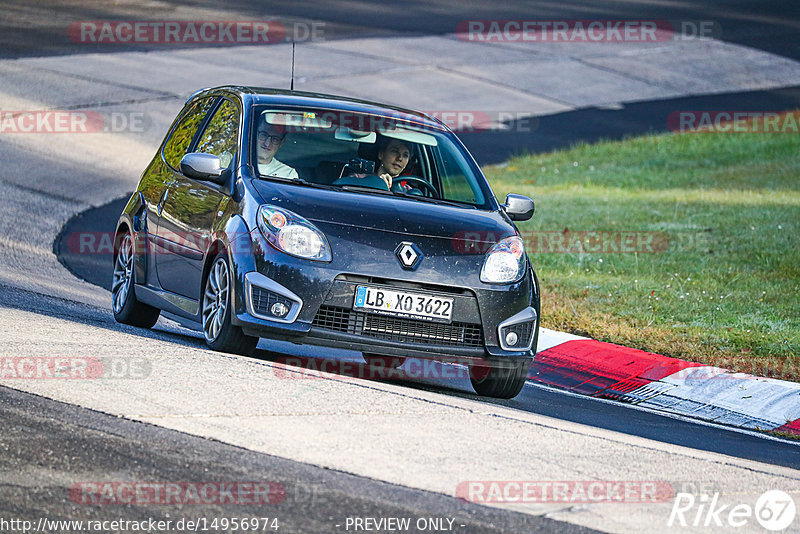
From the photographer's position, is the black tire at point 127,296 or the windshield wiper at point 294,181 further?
the black tire at point 127,296

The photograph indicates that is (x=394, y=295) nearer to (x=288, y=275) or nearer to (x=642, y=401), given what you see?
(x=288, y=275)

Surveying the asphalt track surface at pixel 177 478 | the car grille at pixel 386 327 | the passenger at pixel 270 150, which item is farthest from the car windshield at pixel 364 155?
the asphalt track surface at pixel 177 478

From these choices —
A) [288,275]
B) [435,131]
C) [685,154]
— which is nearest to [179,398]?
[288,275]

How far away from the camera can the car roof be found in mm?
8891

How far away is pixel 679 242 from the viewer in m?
14.9

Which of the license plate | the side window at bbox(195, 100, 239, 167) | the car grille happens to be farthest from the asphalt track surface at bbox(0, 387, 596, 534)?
the side window at bbox(195, 100, 239, 167)

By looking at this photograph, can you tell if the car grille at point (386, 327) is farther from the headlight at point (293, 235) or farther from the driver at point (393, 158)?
the driver at point (393, 158)

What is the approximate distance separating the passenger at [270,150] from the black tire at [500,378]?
1.67 meters

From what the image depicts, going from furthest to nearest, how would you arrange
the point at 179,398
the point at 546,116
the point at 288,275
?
the point at 546,116 < the point at 288,275 < the point at 179,398

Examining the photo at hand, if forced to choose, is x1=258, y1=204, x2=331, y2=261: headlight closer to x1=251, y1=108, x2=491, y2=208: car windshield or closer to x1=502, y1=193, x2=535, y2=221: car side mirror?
x1=251, y1=108, x2=491, y2=208: car windshield

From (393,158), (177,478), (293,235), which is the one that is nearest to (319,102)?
(393,158)

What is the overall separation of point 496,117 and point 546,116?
1.28 meters

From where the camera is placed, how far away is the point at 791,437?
8578mm

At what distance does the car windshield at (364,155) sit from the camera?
848cm
